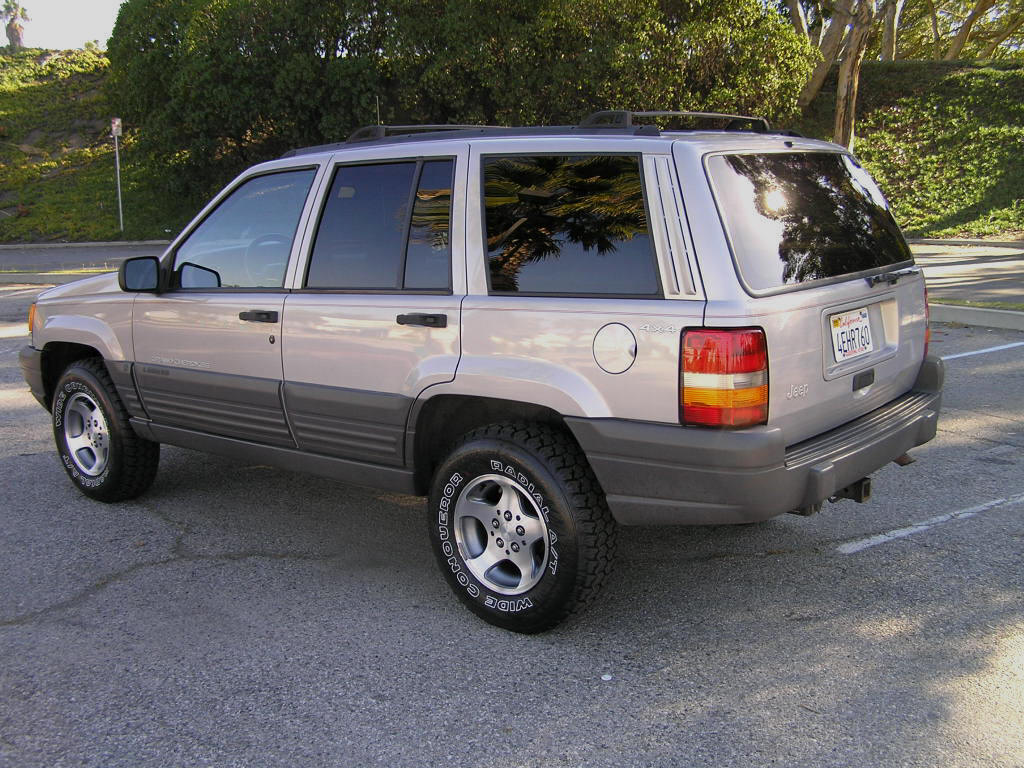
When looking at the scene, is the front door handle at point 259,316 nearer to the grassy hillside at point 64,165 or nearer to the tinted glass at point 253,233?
the tinted glass at point 253,233

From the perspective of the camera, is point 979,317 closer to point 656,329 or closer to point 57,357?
point 656,329

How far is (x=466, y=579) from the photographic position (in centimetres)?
368

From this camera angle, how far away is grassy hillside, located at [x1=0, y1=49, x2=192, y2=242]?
26.9m

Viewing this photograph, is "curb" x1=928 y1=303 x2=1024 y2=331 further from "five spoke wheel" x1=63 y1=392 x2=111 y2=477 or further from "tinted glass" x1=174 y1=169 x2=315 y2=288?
"five spoke wheel" x1=63 y1=392 x2=111 y2=477

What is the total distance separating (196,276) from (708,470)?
282cm

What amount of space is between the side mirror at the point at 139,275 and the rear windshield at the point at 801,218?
2.85 meters

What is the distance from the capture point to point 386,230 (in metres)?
3.95

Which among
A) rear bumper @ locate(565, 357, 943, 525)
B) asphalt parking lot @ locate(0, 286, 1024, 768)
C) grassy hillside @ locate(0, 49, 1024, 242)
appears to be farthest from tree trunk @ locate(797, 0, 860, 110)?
rear bumper @ locate(565, 357, 943, 525)

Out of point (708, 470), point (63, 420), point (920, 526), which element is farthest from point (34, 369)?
point (920, 526)

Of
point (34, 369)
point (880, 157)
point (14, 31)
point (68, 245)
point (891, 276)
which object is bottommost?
point (34, 369)

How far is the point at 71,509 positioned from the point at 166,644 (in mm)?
1914

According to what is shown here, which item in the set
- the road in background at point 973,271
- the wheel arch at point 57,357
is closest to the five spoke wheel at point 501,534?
the wheel arch at point 57,357

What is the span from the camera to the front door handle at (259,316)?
4.18 m

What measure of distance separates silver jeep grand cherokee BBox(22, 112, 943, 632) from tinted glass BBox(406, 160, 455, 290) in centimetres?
1
